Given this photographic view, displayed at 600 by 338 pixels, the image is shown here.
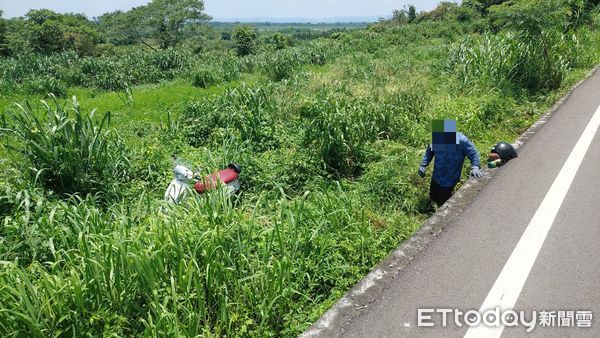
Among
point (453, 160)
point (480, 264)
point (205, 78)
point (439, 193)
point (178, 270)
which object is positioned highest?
point (205, 78)

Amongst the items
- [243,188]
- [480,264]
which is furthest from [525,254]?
[243,188]

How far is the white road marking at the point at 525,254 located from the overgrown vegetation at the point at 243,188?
1083 millimetres

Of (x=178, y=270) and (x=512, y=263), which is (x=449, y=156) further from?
(x=178, y=270)

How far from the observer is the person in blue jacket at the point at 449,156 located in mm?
4891

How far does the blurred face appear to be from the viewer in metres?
4.88

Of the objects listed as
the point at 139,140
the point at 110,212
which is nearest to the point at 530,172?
the point at 110,212

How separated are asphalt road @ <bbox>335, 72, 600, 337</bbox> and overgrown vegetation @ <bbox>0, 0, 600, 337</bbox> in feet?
1.76

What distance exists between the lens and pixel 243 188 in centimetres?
579

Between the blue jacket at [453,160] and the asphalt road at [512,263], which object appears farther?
→ the blue jacket at [453,160]

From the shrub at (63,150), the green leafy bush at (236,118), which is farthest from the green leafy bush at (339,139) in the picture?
the shrub at (63,150)

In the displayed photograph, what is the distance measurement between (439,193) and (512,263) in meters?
1.74

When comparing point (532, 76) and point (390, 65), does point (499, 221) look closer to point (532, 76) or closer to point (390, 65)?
point (532, 76)

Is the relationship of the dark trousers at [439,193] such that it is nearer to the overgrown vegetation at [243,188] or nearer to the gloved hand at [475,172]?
the overgrown vegetation at [243,188]

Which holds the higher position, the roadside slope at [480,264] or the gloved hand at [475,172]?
the gloved hand at [475,172]
